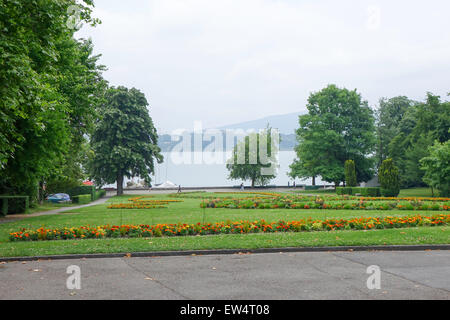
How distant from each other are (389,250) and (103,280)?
23.6 ft

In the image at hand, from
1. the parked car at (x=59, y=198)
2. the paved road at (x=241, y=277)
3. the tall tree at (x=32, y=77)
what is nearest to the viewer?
the paved road at (x=241, y=277)

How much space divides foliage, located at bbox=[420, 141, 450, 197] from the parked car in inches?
1415

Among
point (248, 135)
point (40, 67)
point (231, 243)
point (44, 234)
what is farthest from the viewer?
point (248, 135)

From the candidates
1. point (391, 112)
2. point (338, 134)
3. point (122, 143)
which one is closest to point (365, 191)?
point (338, 134)

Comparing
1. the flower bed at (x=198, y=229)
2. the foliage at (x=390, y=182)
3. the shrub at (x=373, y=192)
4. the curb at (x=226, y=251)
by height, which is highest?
the foliage at (x=390, y=182)

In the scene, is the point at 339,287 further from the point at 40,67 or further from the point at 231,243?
the point at 40,67

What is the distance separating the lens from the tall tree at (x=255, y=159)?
273ft

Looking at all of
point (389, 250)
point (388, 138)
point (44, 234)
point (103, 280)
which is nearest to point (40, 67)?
point (44, 234)

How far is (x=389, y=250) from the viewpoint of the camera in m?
11.2

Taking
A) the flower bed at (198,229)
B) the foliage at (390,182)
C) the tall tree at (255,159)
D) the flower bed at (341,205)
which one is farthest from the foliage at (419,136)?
the flower bed at (198,229)

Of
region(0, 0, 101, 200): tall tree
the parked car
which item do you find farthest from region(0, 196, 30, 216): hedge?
the parked car

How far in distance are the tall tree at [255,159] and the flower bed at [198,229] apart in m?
67.3

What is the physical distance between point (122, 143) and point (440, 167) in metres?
37.7

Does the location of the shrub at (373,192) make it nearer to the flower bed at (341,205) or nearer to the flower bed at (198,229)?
the flower bed at (341,205)
